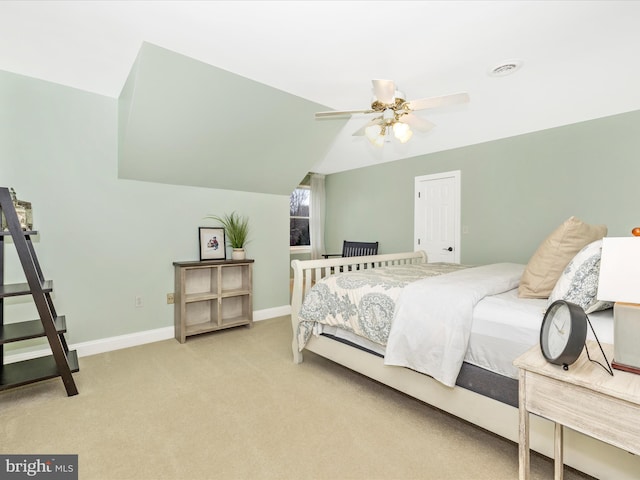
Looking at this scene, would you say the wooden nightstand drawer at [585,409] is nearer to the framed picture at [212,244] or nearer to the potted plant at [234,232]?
the potted plant at [234,232]

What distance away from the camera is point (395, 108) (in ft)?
7.70

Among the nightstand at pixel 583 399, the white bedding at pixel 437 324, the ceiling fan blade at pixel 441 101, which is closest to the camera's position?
the nightstand at pixel 583 399

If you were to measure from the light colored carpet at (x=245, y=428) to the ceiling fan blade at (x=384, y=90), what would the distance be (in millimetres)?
2015

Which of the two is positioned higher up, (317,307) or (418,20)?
(418,20)

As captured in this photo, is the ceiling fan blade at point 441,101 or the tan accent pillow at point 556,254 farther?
the ceiling fan blade at point 441,101

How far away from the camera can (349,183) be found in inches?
219

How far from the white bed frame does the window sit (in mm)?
3116

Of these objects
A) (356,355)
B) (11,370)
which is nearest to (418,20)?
(356,355)

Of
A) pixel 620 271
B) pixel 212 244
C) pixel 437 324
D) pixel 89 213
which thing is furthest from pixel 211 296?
pixel 620 271

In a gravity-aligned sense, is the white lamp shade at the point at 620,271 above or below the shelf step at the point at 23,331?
above

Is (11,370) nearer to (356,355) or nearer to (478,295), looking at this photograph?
(356,355)

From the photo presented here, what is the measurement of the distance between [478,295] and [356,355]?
970 millimetres

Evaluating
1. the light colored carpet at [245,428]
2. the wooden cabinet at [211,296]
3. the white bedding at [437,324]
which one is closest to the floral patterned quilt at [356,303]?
the white bedding at [437,324]

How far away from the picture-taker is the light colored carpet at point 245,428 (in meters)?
1.59
